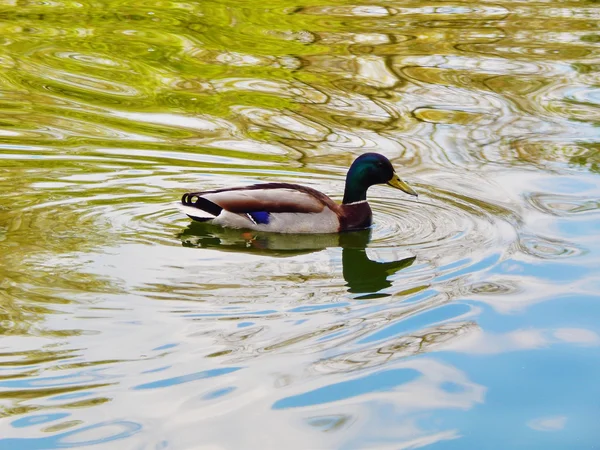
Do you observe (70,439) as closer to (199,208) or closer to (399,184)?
(199,208)

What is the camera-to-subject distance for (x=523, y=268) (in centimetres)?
676

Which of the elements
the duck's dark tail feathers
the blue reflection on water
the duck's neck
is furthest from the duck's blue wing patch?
the blue reflection on water

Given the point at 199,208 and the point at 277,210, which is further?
the point at 277,210

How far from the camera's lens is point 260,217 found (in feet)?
25.1

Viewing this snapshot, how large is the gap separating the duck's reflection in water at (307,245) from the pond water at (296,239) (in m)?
0.02

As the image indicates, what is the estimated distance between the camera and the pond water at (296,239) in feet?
15.7

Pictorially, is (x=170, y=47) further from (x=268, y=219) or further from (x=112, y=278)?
(x=112, y=278)

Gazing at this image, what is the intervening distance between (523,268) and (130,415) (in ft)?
9.88

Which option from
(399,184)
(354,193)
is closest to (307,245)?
(354,193)

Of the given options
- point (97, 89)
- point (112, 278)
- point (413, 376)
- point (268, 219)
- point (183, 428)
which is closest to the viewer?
point (183, 428)

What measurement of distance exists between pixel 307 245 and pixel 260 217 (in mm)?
418

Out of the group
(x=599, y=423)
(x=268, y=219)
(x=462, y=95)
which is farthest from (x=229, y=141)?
(x=599, y=423)

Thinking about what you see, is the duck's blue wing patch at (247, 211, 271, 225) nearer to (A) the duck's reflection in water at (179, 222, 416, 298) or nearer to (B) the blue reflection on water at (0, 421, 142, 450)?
(A) the duck's reflection in water at (179, 222, 416, 298)

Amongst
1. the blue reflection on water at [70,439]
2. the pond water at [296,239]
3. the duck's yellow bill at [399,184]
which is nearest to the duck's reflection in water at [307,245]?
the pond water at [296,239]
